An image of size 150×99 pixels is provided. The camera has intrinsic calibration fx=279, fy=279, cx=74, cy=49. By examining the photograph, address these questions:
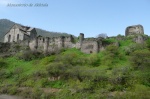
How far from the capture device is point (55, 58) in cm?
4972

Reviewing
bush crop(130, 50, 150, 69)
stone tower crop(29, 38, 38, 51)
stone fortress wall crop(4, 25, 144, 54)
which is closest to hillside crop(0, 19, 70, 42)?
stone fortress wall crop(4, 25, 144, 54)

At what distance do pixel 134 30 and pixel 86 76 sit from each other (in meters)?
24.8

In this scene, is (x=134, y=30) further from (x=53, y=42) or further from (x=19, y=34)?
(x=19, y=34)

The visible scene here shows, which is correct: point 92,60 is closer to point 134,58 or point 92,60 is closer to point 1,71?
point 134,58

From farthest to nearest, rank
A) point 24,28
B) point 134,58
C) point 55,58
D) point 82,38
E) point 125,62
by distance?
point 24,28, point 82,38, point 55,58, point 125,62, point 134,58

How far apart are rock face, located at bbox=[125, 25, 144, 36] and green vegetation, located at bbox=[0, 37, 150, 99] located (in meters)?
6.38

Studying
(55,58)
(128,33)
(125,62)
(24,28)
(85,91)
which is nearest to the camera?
(85,91)

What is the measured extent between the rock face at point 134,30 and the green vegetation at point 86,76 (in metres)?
6.38

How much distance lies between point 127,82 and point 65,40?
23.8m

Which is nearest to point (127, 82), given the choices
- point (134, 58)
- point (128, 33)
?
point (134, 58)

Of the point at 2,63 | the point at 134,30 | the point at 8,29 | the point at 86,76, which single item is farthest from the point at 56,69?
the point at 8,29

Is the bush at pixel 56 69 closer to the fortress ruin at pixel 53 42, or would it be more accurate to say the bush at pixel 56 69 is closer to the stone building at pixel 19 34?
the fortress ruin at pixel 53 42

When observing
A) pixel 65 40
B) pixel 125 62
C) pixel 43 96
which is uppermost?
pixel 65 40

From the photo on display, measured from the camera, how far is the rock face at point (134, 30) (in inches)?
2373
